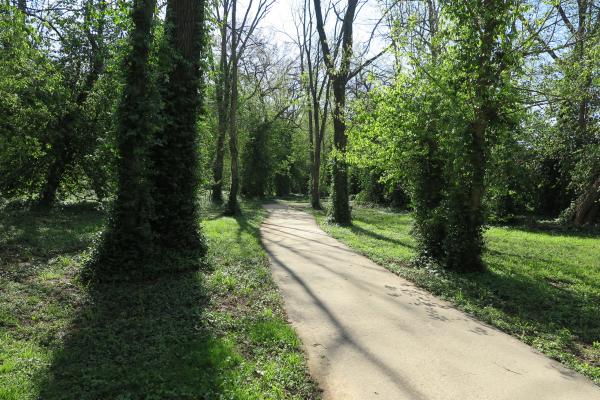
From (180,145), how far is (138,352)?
4.57 meters

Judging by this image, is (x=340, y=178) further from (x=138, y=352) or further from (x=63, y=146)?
(x=138, y=352)

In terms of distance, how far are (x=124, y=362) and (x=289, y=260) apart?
5397 millimetres

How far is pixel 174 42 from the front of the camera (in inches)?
315

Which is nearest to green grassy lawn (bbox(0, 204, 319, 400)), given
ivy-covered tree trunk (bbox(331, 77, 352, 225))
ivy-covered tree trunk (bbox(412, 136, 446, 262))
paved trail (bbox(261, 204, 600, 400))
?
paved trail (bbox(261, 204, 600, 400))

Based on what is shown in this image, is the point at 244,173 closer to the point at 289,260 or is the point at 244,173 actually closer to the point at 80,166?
the point at 80,166

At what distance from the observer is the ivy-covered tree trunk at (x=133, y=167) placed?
6602 millimetres

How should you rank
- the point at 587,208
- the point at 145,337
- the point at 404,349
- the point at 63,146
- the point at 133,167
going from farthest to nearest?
the point at 587,208 → the point at 63,146 → the point at 133,167 → the point at 404,349 → the point at 145,337

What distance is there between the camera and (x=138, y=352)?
13.8 feet

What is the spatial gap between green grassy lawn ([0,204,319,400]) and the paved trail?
398mm

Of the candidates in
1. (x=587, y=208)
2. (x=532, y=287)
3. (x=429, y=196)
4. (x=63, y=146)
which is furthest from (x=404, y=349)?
(x=587, y=208)

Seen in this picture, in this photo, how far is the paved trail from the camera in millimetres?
3879

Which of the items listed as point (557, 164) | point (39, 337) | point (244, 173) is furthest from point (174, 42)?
point (244, 173)

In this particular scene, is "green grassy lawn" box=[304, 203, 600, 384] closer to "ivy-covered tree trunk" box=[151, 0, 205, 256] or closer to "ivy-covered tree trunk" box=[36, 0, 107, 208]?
"ivy-covered tree trunk" box=[151, 0, 205, 256]

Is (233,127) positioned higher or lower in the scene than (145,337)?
higher
